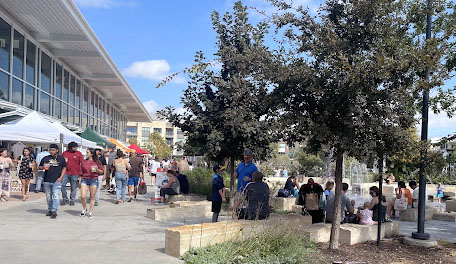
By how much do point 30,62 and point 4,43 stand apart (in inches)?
101

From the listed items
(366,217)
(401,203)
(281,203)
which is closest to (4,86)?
(281,203)

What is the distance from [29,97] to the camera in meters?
19.0

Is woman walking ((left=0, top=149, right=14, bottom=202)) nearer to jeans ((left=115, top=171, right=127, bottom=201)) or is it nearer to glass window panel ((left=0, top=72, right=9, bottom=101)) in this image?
jeans ((left=115, top=171, right=127, bottom=201))

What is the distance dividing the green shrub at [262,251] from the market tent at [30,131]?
875 centimetres

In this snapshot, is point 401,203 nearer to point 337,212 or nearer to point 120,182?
point 337,212

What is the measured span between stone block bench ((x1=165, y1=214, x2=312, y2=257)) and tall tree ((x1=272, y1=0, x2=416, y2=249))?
62.4 inches

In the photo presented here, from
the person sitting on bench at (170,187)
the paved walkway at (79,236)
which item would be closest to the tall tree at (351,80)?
the paved walkway at (79,236)

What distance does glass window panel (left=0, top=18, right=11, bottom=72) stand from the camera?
16.4 m

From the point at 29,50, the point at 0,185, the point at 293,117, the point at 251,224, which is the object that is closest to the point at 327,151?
the point at 293,117

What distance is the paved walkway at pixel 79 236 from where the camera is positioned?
590 centimetres

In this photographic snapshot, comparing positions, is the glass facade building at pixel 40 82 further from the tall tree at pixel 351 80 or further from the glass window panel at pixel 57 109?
the tall tree at pixel 351 80

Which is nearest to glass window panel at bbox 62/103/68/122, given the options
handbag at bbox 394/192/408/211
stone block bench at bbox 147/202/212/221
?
stone block bench at bbox 147/202/212/221

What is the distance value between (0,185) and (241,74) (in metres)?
7.21

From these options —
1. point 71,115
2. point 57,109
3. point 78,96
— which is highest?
A: point 78,96
